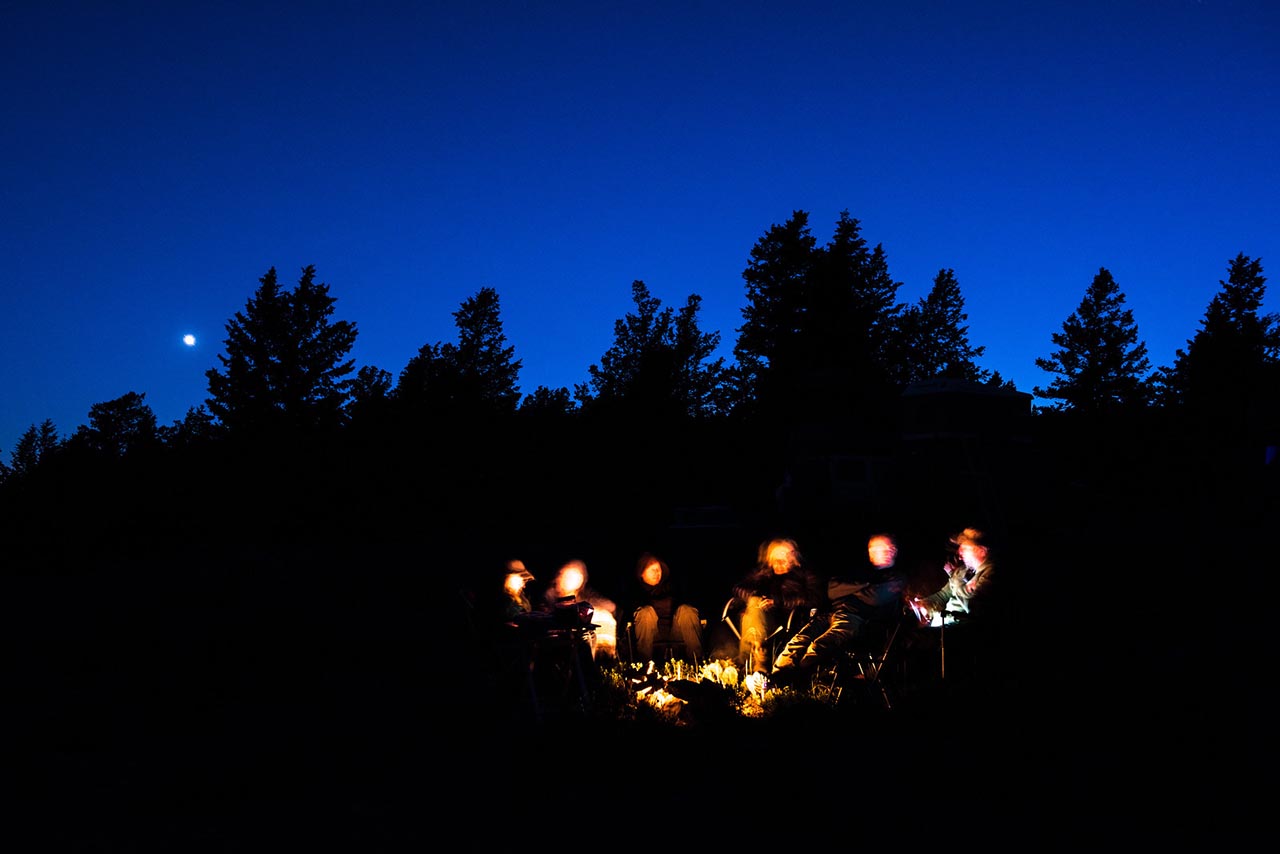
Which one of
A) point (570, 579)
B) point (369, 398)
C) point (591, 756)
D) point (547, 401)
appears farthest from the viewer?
point (547, 401)

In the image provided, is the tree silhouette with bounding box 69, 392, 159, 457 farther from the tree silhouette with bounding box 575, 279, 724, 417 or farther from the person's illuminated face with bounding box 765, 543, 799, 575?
the person's illuminated face with bounding box 765, 543, 799, 575

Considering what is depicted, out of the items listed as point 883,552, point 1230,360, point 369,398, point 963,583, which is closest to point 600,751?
point 883,552

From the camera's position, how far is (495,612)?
6.37 meters

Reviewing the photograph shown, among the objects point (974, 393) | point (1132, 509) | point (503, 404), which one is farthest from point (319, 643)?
point (503, 404)

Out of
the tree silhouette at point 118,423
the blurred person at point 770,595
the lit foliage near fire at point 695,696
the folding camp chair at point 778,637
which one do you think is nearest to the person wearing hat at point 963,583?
the blurred person at point 770,595

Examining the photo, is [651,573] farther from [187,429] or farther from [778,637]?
[187,429]

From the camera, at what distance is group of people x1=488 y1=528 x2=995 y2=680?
5.84 metres

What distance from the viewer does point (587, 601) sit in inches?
253

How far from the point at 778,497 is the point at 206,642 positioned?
1646cm

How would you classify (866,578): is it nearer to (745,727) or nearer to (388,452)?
(745,727)

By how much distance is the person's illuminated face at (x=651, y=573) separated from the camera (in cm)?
664

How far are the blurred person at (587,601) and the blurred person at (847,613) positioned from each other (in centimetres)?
153

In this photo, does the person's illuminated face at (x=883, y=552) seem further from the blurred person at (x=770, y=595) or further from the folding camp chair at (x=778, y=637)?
the folding camp chair at (x=778, y=637)

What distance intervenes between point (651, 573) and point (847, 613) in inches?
69.0
